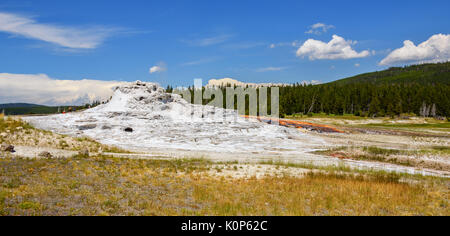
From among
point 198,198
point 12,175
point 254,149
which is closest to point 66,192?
point 12,175

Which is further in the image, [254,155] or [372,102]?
[372,102]

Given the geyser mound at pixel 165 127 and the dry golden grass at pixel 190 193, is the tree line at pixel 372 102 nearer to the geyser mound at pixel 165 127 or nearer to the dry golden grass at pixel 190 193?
the geyser mound at pixel 165 127

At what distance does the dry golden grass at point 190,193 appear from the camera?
1203 centimetres

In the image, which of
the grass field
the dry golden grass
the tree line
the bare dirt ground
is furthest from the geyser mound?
the tree line

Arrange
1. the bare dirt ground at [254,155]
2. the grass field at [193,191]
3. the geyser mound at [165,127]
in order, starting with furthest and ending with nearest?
1. the geyser mound at [165,127]
2. the bare dirt ground at [254,155]
3. the grass field at [193,191]

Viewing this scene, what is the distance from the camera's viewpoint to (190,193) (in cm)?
1513

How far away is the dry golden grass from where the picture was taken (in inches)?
474

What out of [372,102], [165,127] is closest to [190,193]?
[165,127]

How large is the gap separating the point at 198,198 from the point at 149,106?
3497 cm

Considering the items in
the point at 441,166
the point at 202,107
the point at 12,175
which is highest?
the point at 202,107

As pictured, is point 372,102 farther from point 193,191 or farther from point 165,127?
point 193,191

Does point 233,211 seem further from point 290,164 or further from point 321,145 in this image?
point 321,145

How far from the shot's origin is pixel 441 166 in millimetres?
27859

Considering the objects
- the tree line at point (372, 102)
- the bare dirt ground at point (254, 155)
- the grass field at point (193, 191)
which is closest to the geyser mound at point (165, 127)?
the bare dirt ground at point (254, 155)
